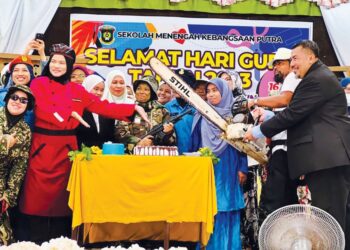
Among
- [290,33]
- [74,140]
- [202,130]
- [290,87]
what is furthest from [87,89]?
[290,33]

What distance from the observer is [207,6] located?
7793 mm

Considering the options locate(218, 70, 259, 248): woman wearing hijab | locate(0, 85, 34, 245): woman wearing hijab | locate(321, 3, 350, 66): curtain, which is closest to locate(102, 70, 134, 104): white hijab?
locate(0, 85, 34, 245): woman wearing hijab

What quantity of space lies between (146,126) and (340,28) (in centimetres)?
379

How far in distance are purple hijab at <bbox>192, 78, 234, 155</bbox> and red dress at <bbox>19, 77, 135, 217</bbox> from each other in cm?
113

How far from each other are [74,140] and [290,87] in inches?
69.4

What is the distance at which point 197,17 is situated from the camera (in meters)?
7.84

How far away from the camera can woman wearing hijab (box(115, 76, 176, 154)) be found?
5199 mm

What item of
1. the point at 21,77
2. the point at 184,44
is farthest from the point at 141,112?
the point at 184,44

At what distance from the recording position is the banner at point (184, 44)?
24.9 feet

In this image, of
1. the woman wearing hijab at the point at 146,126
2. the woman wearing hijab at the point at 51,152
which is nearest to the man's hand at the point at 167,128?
the woman wearing hijab at the point at 146,126

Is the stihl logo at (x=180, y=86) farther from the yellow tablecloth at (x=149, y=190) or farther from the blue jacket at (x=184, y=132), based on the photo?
the yellow tablecloth at (x=149, y=190)

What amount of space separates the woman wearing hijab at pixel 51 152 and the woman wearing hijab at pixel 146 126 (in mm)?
508

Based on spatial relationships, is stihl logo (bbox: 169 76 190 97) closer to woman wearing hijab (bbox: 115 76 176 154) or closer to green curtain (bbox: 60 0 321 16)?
woman wearing hijab (bbox: 115 76 176 154)

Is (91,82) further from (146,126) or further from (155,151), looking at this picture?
(155,151)
